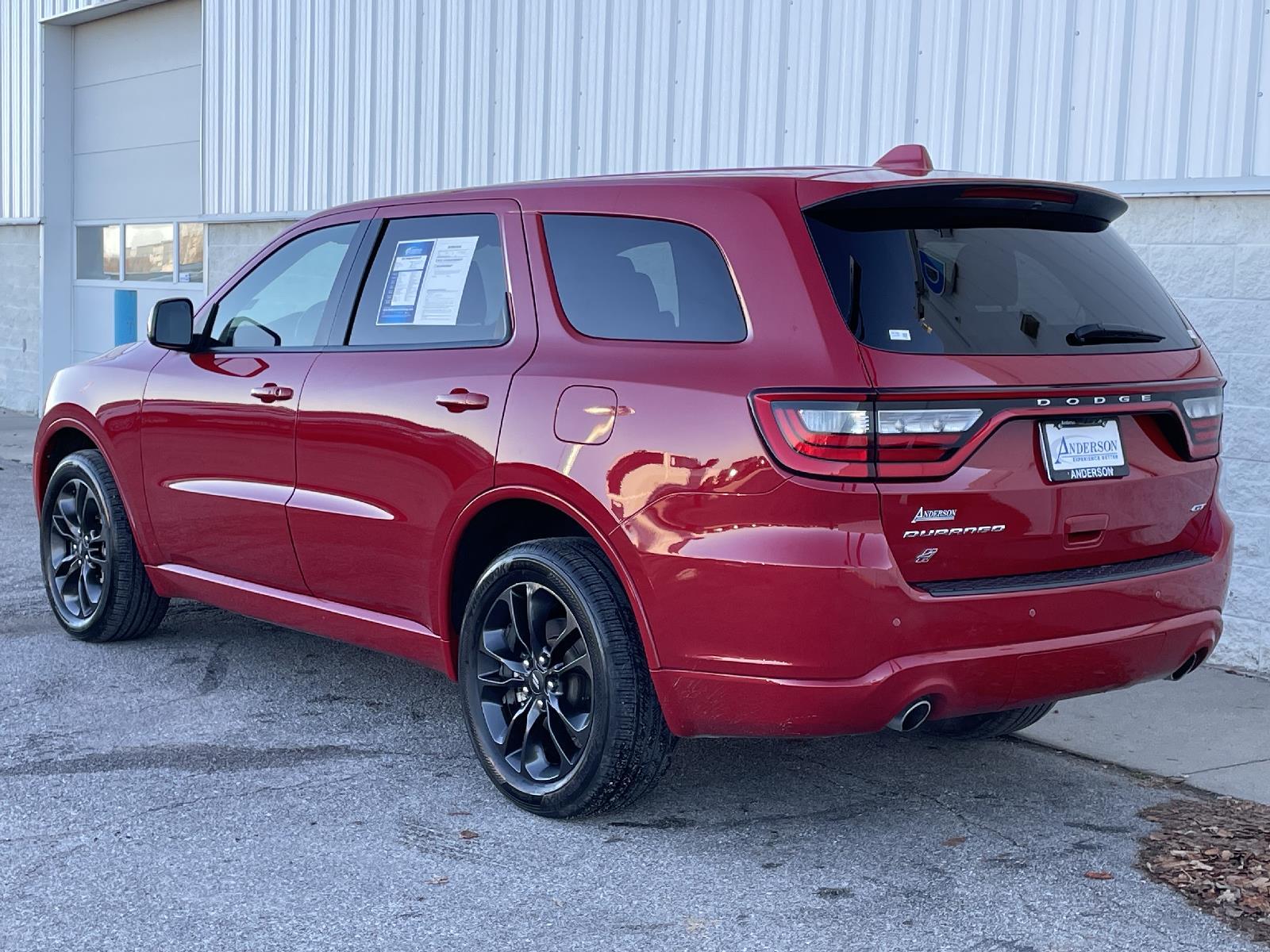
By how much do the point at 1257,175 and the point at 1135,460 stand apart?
2872mm

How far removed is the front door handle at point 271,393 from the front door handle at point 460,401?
808 mm

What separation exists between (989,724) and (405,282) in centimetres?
237

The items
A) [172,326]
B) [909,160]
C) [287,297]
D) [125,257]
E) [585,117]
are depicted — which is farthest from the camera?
[125,257]

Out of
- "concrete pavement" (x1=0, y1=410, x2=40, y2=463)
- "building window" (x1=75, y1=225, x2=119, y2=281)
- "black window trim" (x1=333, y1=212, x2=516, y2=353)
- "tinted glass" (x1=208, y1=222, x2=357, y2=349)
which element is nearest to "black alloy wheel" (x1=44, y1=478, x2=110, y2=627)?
"tinted glass" (x1=208, y1=222, x2=357, y2=349)

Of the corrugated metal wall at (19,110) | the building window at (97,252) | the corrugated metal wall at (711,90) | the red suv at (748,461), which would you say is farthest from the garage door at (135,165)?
the red suv at (748,461)

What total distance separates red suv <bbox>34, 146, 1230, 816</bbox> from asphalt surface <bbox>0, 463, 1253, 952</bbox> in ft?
0.99

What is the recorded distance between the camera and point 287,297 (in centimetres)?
559

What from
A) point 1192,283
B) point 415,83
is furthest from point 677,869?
point 415,83

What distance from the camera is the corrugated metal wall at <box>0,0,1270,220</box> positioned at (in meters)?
6.75

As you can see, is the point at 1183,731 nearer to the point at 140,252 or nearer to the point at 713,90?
the point at 713,90

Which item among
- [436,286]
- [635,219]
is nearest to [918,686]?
[635,219]

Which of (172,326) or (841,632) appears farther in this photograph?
(172,326)

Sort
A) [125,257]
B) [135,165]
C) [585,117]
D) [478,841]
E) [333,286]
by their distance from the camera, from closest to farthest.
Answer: [478,841] < [333,286] < [585,117] < [135,165] < [125,257]

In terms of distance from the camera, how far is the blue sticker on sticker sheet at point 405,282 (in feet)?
16.4
